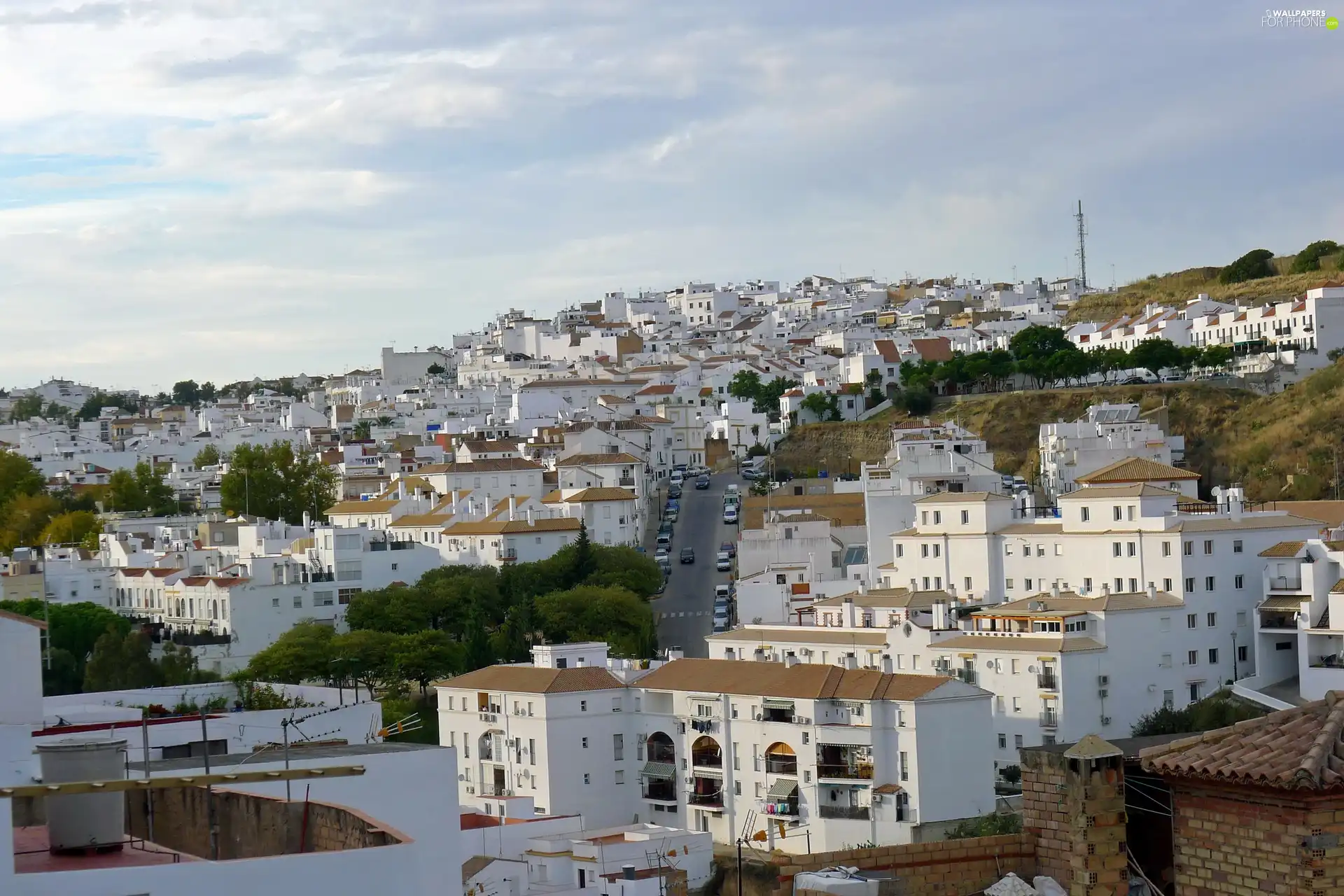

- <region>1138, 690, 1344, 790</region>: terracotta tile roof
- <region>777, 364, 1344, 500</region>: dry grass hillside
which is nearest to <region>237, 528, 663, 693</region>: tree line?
<region>777, 364, 1344, 500</region>: dry grass hillside

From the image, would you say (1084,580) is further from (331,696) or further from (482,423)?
(482,423)

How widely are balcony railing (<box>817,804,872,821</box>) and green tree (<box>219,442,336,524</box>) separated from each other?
34.3m

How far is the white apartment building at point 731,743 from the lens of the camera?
29922 millimetres

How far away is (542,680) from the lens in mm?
34344

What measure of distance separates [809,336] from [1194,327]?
1098 inches

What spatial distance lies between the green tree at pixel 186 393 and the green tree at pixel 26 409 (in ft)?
25.7

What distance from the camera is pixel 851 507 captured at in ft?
159

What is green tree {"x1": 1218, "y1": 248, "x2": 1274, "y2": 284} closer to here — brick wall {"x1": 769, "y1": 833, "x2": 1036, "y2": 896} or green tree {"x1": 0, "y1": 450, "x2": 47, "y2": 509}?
green tree {"x1": 0, "y1": 450, "x2": 47, "y2": 509}

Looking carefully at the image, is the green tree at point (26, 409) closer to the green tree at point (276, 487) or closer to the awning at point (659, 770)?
the green tree at point (276, 487)

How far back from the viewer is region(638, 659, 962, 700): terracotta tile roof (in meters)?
30.6

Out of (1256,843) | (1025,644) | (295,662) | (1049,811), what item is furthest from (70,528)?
(1256,843)

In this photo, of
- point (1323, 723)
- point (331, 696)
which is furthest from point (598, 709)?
point (1323, 723)

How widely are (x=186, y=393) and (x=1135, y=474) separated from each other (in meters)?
89.0

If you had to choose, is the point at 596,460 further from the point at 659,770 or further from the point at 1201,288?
the point at 1201,288
